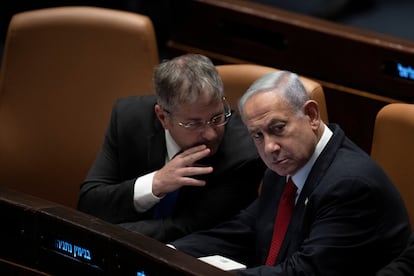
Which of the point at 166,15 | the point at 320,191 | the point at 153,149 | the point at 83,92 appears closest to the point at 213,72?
the point at 153,149

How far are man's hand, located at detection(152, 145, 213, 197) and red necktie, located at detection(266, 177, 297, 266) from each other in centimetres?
20

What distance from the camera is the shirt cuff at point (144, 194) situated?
2436mm

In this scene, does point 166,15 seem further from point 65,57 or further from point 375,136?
point 375,136

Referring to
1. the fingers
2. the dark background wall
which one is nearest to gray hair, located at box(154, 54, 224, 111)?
the fingers

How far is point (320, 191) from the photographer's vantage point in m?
2.06

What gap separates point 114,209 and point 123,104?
27 cm

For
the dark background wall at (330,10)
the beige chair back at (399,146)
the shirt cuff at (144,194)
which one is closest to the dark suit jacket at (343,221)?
the beige chair back at (399,146)

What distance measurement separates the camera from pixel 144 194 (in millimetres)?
2445

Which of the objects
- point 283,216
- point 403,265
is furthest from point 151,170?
point 403,265

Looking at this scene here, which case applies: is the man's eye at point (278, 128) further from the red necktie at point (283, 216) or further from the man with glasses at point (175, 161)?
the man with glasses at point (175, 161)

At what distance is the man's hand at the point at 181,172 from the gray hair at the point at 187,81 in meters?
Result: 0.11

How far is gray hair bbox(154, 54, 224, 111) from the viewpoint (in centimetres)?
232

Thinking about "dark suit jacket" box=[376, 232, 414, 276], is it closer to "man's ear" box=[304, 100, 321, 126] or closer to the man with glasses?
"man's ear" box=[304, 100, 321, 126]

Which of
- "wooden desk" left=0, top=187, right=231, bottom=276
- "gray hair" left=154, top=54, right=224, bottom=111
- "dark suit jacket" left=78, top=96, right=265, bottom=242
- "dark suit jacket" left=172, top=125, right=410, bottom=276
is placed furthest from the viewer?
"dark suit jacket" left=78, top=96, right=265, bottom=242
